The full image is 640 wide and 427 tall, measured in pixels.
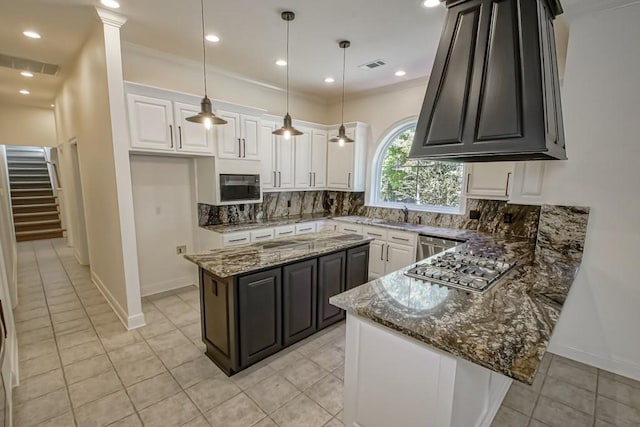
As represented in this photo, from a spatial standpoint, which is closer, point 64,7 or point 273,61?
point 64,7

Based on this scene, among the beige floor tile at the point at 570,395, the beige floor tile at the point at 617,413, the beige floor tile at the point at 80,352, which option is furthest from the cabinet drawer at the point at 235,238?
the beige floor tile at the point at 617,413

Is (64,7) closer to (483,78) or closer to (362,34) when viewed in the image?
(362,34)

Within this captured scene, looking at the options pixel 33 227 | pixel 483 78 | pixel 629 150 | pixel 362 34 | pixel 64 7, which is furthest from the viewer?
pixel 33 227

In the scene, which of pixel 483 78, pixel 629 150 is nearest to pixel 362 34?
pixel 483 78

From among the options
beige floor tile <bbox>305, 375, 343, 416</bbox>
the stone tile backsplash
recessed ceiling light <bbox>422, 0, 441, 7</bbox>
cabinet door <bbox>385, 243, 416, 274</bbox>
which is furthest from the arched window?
beige floor tile <bbox>305, 375, 343, 416</bbox>

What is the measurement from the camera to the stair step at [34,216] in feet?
24.6

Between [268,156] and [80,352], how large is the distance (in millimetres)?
3073

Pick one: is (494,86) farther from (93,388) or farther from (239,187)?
(93,388)

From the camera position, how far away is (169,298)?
3836 mm

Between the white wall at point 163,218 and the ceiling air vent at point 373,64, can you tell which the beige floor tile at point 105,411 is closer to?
the white wall at point 163,218

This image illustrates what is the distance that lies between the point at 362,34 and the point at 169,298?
387cm

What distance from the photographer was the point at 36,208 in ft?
26.2

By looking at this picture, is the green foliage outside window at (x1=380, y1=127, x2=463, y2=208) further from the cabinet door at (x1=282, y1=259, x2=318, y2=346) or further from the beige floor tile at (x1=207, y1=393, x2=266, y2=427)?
the beige floor tile at (x1=207, y1=393, x2=266, y2=427)

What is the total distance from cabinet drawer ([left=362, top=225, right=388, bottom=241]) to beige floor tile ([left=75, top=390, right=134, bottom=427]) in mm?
3190
